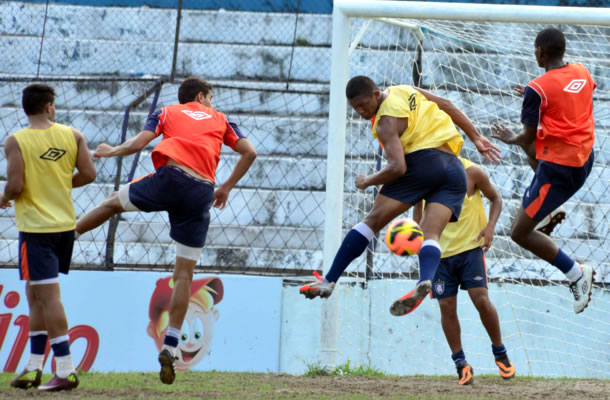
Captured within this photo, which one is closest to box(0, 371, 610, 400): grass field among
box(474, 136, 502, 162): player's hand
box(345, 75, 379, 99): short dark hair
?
box(474, 136, 502, 162): player's hand

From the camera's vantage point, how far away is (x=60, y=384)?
189 inches

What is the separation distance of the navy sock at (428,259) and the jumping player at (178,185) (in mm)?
1449

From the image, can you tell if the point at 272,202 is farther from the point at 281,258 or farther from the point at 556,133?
the point at 556,133

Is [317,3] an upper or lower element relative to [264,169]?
upper

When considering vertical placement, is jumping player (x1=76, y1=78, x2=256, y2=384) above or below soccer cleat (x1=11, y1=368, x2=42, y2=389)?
above

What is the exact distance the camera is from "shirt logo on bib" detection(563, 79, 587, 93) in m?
5.28

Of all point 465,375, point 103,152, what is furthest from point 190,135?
point 465,375

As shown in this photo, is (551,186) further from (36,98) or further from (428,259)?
(36,98)

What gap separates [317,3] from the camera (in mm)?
12180

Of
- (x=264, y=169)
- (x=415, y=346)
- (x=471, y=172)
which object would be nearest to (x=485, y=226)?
(x=471, y=172)

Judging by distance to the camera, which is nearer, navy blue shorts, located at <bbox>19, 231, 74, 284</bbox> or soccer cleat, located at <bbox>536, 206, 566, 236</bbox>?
navy blue shorts, located at <bbox>19, 231, 74, 284</bbox>

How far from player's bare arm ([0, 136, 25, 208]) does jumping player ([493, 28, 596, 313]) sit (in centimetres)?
324

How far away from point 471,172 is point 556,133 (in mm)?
908

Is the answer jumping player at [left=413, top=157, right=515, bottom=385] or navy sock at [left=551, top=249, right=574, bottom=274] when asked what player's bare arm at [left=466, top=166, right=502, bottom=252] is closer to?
jumping player at [left=413, top=157, right=515, bottom=385]
